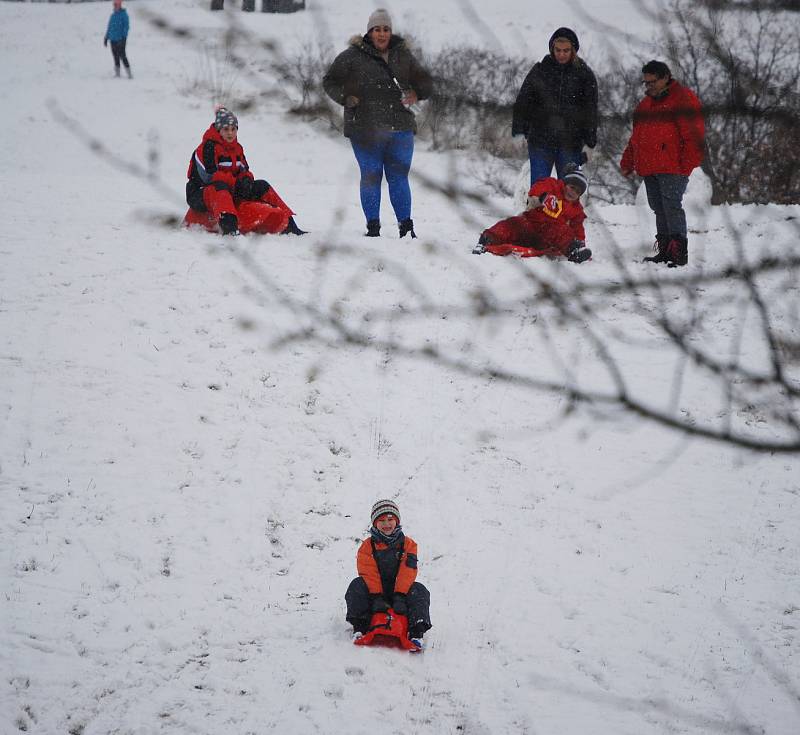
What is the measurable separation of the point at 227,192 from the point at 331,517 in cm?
397

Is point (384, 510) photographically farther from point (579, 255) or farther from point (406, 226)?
point (406, 226)

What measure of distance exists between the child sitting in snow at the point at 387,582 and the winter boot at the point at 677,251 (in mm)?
4320

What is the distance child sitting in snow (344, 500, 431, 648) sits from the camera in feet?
14.3

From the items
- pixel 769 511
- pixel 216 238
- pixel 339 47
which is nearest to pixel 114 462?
pixel 216 238

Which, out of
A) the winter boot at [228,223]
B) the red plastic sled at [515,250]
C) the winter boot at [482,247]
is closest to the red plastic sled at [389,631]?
the red plastic sled at [515,250]

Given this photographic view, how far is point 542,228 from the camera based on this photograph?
7852 millimetres

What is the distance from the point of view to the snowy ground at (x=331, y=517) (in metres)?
4.04

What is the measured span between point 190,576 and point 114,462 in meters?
1.12

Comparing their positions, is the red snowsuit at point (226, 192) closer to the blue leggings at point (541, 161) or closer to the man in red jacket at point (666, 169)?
the blue leggings at point (541, 161)

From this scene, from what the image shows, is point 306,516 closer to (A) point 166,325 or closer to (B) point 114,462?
(B) point 114,462

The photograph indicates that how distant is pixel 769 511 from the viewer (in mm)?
5469

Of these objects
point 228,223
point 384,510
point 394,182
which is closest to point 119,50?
point 228,223

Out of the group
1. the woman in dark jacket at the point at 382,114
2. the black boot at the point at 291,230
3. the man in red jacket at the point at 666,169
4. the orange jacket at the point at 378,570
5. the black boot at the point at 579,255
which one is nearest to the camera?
the woman in dark jacket at the point at 382,114

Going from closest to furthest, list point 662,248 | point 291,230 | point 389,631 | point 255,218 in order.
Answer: point 389,631 → point 662,248 → point 255,218 → point 291,230
